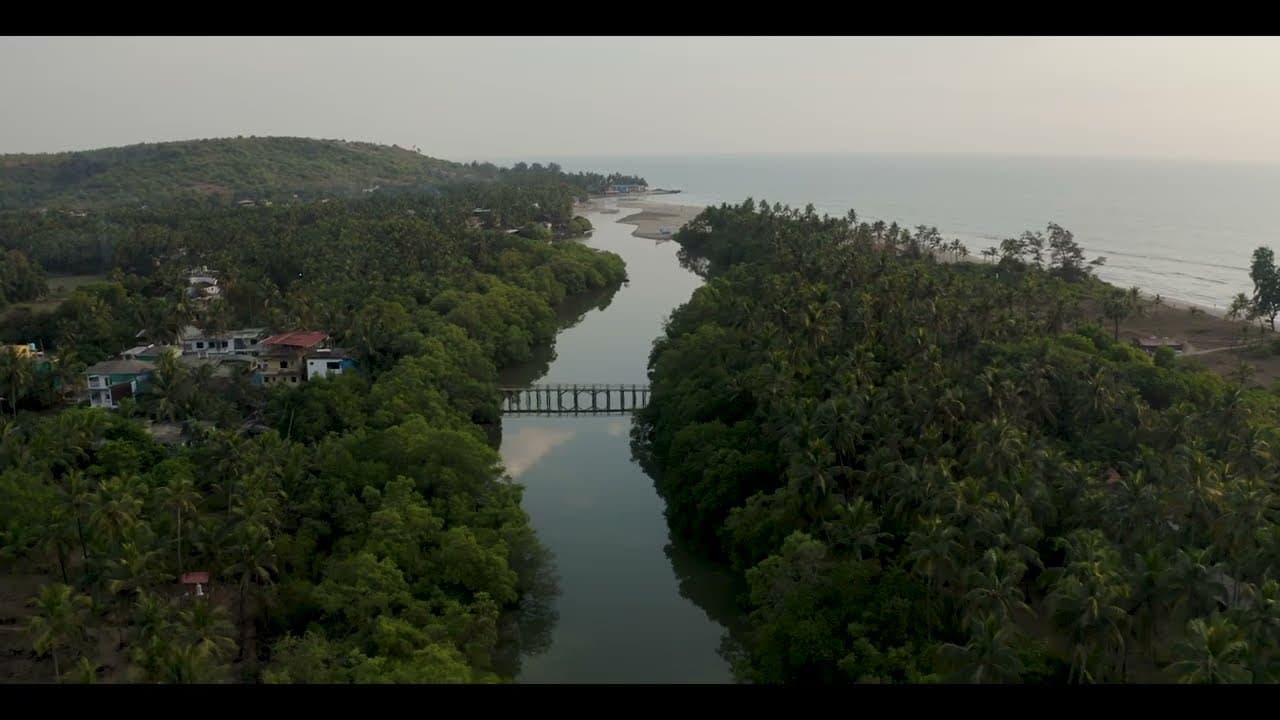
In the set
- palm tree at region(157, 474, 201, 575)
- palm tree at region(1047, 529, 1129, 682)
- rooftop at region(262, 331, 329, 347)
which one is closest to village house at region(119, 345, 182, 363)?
rooftop at region(262, 331, 329, 347)

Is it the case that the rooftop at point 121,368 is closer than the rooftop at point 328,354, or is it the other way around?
the rooftop at point 121,368

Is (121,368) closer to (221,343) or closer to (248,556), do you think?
(221,343)

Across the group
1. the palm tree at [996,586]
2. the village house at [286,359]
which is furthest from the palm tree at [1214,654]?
the village house at [286,359]

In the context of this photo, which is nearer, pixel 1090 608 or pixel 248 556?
pixel 1090 608

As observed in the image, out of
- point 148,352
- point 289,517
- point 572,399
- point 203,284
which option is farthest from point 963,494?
point 203,284

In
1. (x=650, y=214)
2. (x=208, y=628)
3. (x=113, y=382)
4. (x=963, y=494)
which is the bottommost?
(x=113, y=382)

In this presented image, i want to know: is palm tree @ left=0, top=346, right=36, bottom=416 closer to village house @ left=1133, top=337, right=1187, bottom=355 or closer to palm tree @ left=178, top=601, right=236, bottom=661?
palm tree @ left=178, top=601, right=236, bottom=661

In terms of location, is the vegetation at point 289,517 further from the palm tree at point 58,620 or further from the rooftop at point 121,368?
the rooftop at point 121,368
